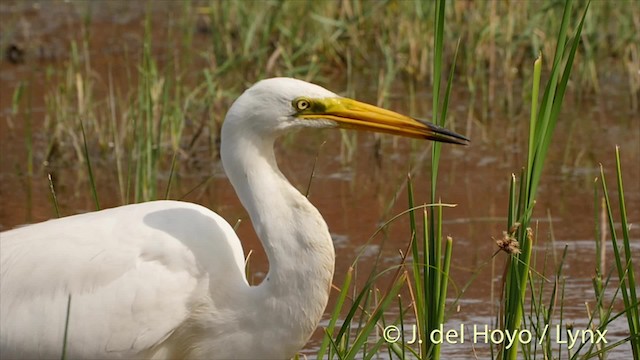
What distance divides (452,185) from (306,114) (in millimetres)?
2986

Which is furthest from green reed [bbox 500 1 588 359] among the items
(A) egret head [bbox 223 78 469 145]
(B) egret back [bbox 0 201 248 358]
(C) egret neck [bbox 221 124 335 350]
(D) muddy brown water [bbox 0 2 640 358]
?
(D) muddy brown water [bbox 0 2 640 358]

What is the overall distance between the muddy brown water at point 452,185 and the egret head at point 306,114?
49.4 inches

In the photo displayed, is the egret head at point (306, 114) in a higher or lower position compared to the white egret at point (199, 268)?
higher

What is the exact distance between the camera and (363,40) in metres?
8.40

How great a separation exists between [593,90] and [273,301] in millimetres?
4794

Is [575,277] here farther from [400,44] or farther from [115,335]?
[400,44]

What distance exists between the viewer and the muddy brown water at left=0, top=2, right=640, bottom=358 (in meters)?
5.27

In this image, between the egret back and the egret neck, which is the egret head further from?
the egret back

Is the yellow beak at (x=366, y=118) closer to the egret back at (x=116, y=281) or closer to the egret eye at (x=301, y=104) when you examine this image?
the egret eye at (x=301, y=104)

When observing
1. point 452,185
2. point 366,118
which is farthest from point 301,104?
point 452,185

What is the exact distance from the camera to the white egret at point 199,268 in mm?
3414

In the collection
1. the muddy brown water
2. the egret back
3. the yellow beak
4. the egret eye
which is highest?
the egret eye

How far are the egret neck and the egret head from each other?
1.5 inches

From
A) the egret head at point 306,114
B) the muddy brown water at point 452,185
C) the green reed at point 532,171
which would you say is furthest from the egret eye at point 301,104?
the muddy brown water at point 452,185
